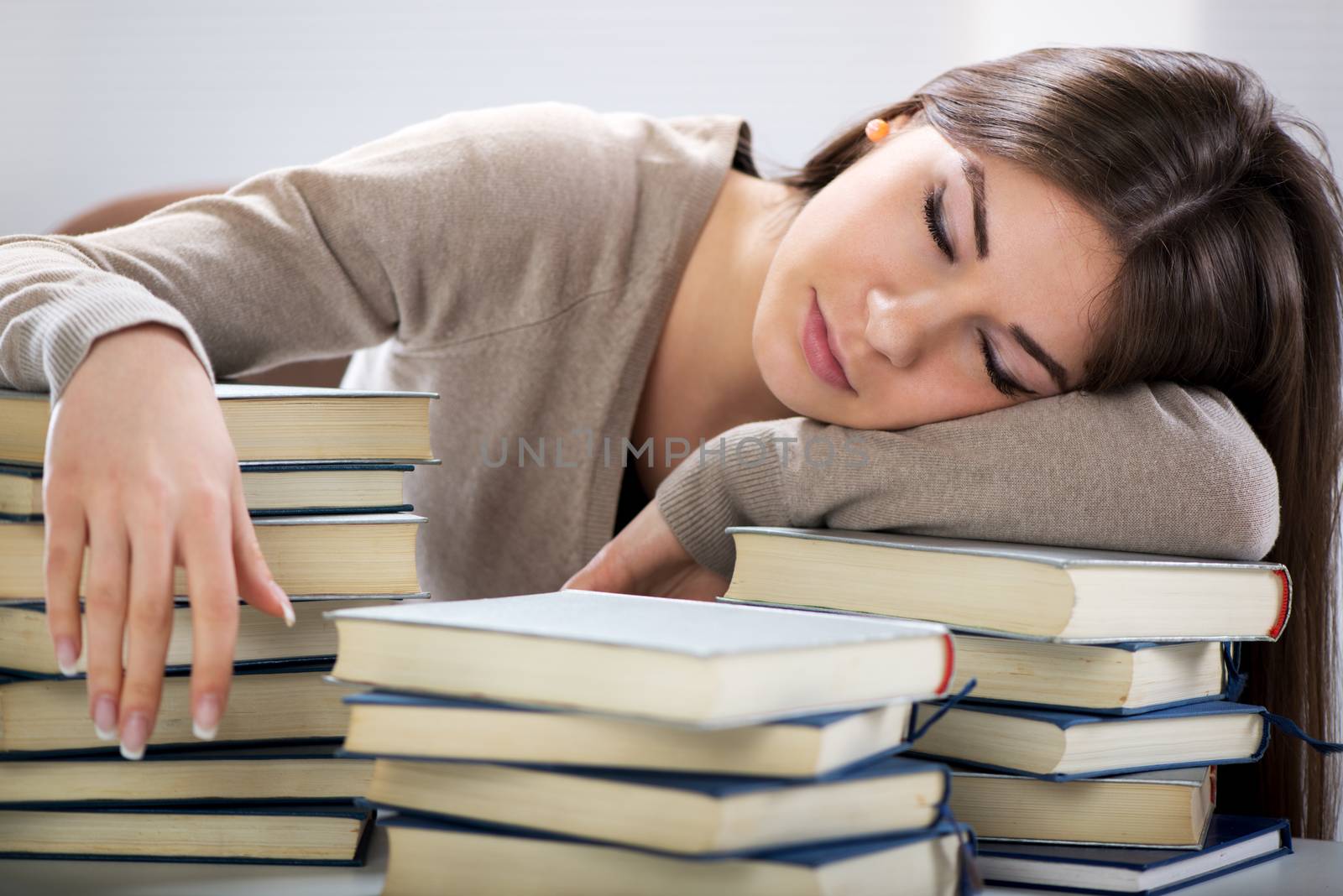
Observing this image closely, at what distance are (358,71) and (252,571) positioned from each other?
177cm

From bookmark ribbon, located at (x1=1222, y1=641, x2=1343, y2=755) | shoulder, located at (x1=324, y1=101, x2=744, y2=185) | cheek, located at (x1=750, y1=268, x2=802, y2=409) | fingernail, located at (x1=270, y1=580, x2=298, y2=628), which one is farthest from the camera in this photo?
shoulder, located at (x1=324, y1=101, x2=744, y2=185)

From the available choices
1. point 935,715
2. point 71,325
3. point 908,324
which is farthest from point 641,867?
point 908,324

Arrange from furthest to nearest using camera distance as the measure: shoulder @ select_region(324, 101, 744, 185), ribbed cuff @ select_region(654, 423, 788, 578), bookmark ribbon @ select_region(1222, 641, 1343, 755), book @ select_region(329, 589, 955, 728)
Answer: shoulder @ select_region(324, 101, 744, 185), ribbed cuff @ select_region(654, 423, 788, 578), bookmark ribbon @ select_region(1222, 641, 1343, 755), book @ select_region(329, 589, 955, 728)

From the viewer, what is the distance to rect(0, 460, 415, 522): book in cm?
57

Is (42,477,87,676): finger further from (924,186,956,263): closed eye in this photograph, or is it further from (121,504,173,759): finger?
(924,186,956,263): closed eye

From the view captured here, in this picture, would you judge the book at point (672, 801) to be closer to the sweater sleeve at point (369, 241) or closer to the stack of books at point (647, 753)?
the stack of books at point (647, 753)

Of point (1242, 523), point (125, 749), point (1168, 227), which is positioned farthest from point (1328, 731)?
point (125, 749)

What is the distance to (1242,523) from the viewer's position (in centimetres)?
73

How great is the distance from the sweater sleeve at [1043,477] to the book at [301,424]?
0.26m

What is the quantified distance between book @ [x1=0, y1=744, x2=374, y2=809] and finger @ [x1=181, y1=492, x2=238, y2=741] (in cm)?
5

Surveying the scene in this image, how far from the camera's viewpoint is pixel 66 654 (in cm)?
53

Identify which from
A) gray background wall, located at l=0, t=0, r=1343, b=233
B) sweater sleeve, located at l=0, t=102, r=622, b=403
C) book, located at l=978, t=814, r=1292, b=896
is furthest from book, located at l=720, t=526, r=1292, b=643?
gray background wall, located at l=0, t=0, r=1343, b=233

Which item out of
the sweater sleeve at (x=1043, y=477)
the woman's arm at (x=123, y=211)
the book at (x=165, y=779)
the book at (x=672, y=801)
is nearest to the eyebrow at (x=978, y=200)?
the sweater sleeve at (x=1043, y=477)

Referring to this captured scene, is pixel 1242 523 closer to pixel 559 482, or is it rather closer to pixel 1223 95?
pixel 1223 95
